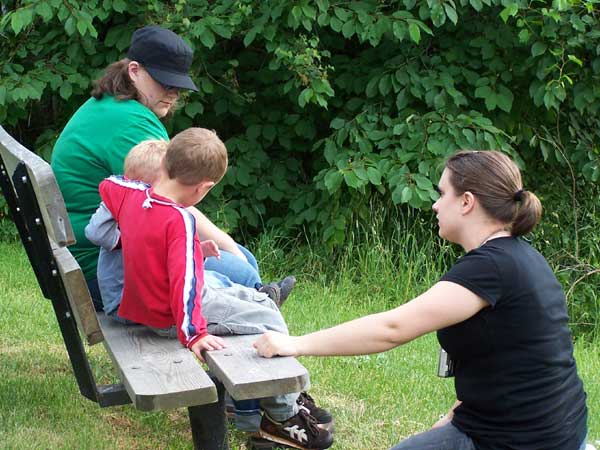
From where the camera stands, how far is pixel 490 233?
2.77m

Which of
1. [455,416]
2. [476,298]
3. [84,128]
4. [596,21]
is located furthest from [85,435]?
[596,21]

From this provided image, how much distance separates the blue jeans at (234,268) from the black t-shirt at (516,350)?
50.8 inches

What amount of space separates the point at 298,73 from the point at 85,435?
3.75 metres

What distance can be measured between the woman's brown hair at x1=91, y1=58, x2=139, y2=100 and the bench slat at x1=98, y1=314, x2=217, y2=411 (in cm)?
92

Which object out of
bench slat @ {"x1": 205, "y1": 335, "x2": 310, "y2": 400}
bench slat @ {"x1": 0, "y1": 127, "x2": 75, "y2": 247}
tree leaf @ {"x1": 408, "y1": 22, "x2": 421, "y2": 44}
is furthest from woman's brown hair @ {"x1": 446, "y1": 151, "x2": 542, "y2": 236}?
tree leaf @ {"x1": 408, "y1": 22, "x2": 421, "y2": 44}

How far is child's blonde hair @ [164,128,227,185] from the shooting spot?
3176 mm

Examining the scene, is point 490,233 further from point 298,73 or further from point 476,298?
point 298,73

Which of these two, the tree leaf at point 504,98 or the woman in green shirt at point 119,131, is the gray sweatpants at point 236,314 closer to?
the woman in green shirt at point 119,131

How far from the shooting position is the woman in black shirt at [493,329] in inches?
104

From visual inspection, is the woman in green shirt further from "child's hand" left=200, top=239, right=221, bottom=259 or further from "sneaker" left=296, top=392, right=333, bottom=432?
"sneaker" left=296, top=392, right=333, bottom=432

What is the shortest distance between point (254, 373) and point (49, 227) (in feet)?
2.54

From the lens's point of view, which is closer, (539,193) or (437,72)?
(437,72)

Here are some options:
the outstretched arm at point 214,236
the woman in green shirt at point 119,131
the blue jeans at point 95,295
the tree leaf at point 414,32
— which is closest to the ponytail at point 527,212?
the woman in green shirt at point 119,131

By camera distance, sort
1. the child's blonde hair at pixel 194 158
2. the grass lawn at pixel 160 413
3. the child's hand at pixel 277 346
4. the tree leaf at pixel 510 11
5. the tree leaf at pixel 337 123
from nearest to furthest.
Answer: the child's hand at pixel 277 346 < the child's blonde hair at pixel 194 158 < the grass lawn at pixel 160 413 < the tree leaf at pixel 510 11 < the tree leaf at pixel 337 123
